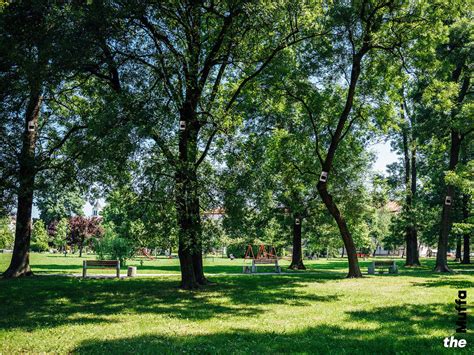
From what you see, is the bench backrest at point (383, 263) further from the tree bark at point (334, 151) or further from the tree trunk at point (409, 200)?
the tree trunk at point (409, 200)

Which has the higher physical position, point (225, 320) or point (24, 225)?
point (24, 225)

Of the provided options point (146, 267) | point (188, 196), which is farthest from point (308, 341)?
point (146, 267)

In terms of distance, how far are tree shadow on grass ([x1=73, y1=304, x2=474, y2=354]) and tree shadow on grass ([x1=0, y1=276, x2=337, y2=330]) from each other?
224 cm

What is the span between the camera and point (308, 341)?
24.4 feet

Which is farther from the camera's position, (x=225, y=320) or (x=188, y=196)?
(x=188, y=196)

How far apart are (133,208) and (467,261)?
3923cm

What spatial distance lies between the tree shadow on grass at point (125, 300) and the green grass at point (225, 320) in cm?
3

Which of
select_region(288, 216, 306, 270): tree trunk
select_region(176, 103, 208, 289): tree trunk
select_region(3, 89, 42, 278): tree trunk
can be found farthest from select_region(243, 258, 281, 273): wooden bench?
select_region(3, 89, 42, 278): tree trunk

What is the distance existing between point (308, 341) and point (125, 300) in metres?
7.12

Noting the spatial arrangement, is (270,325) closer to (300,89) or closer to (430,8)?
(300,89)

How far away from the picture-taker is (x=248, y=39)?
54.5ft

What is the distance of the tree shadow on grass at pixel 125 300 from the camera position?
10.1 metres

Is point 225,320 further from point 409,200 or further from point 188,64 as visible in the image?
point 409,200

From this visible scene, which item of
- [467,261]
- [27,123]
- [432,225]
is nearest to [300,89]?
[27,123]
